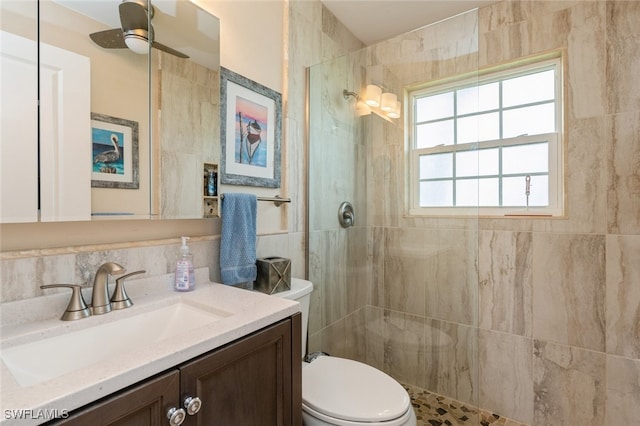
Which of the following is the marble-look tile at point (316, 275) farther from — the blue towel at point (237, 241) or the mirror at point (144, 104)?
the mirror at point (144, 104)

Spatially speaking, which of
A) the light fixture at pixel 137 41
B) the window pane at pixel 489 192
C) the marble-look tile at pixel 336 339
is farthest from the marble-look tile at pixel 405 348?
the light fixture at pixel 137 41

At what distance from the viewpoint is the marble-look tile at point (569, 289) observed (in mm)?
1621

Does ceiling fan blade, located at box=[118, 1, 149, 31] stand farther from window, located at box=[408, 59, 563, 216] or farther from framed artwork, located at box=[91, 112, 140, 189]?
window, located at box=[408, 59, 563, 216]

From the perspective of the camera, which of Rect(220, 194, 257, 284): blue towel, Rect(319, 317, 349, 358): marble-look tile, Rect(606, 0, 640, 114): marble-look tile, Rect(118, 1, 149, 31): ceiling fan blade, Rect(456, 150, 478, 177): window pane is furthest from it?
Rect(319, 317, 349, 358): marble-look tile

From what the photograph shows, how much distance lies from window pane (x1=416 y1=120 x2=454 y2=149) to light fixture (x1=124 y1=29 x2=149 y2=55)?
1.42 m

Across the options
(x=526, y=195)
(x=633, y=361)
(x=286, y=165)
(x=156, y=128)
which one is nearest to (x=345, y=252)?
(x=286, y=165)

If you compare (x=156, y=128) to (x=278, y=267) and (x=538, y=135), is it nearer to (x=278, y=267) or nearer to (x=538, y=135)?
(x=278, y=267)

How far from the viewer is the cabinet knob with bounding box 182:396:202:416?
675 mm

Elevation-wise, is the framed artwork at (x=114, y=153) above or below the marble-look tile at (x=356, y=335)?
above

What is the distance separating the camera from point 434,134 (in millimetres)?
1805

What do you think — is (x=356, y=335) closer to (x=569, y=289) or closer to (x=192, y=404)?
(x=569, y=289)

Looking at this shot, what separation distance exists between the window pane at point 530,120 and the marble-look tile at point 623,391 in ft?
4.22

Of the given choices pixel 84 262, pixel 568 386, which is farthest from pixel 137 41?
pixel 568 386

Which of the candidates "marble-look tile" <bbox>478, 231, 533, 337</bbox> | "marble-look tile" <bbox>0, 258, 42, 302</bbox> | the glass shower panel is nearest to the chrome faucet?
"marble-look tile" <bbox>0, 258, 42, 302</bbox>
